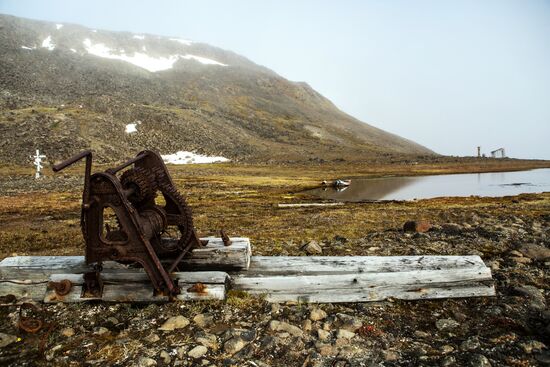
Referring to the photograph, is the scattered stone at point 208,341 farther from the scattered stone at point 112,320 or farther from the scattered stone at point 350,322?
the scattered stone at point 350,322

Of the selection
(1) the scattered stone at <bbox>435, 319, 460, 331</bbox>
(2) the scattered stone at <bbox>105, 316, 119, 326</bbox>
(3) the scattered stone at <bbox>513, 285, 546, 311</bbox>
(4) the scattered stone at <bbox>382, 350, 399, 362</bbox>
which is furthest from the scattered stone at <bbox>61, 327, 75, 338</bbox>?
(3) the scattered stone at <bbox>513, 285, 546, 311</bbox>

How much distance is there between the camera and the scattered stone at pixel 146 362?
4785mm

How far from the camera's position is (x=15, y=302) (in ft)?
21.2

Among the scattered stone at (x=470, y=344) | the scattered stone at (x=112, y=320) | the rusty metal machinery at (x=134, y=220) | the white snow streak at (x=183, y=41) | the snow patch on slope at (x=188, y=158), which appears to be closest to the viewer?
the scattered stone at (x=470, y=344)

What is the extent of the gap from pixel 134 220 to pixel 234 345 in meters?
2.28

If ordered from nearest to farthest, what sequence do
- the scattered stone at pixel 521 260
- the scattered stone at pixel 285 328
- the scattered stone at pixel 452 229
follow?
the scattered stone at pixel 285 328
the scattered stone at pixel 521 260
the scattered stone at pixel 452 229

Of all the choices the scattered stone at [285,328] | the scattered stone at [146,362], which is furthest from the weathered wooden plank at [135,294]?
the scattered stone at [146,362]

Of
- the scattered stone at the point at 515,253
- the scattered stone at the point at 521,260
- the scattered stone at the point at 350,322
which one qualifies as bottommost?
the scattered stone at the point at 350,322

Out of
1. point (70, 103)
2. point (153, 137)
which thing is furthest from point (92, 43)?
point (153, 137)

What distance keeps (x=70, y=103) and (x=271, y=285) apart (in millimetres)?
78442

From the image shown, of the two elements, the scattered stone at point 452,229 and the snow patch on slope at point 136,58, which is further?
the snow patch on slope at point 136,58

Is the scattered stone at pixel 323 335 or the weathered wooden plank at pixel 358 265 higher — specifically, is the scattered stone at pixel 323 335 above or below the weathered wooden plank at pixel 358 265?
below

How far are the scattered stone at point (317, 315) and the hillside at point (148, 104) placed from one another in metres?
50.6

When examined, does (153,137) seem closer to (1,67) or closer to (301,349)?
(1,67)
